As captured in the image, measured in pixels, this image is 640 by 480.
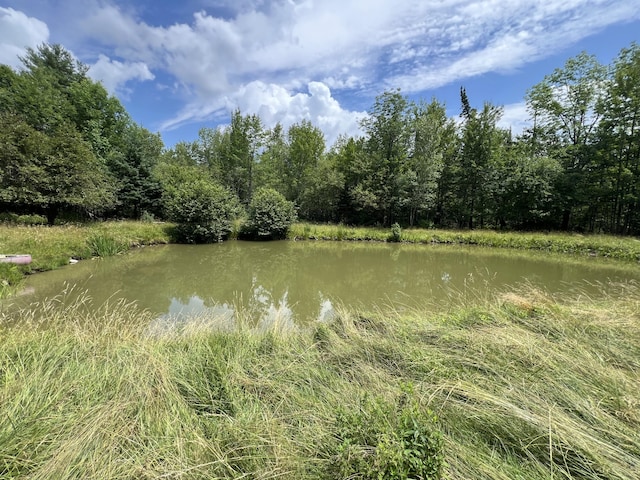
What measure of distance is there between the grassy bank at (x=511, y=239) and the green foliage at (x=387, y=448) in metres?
15.9

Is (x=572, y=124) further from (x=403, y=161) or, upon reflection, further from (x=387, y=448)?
(x=387, y=448)

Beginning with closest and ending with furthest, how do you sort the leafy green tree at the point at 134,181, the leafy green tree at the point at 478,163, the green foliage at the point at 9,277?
1. the green foliage at the point at 9,277
2. the leafy green tree at the point at 134,181
3. the leafy green tree at the point at 478,163

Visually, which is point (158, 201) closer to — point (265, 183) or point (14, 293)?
point (265, 183)

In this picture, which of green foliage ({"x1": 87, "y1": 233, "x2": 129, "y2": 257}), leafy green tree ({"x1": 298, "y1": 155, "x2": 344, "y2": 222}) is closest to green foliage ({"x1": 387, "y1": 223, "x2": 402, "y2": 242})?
leafy green tree ({"x1": 298, "y1": 155, "x2": 344, "y2": 222})

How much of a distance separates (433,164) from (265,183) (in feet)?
45.7

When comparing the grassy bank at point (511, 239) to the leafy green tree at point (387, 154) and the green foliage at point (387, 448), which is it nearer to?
the leafy green tree at point (387, 154)

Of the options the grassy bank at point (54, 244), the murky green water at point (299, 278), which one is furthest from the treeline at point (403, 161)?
the murky green water at point (299, 278)

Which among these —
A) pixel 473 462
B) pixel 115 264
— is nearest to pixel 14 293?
pixel 115 264

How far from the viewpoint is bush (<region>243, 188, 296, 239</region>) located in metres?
16.2

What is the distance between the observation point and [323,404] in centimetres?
211

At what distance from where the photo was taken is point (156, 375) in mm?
2361

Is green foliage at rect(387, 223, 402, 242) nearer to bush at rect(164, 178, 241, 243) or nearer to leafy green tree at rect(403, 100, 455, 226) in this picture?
leafy green tree at rect(403, 100, 455, 226)

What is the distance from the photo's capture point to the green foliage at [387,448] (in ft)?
4.46

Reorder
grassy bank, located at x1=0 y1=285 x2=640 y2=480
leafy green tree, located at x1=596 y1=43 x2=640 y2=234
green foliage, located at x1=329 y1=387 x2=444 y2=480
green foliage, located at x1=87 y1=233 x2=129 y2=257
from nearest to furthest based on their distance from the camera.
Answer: green foliage, located at x1=329 y1=387 x2=444 y2=480 → grassy bank, located at x1=0 y1=285 x2=640 y2=480 → green foliage, located at x1=87 y1=233 x2=129 y2=257 → leafy green tree, located at x1=596 y1=43 x2=640 y2=234
